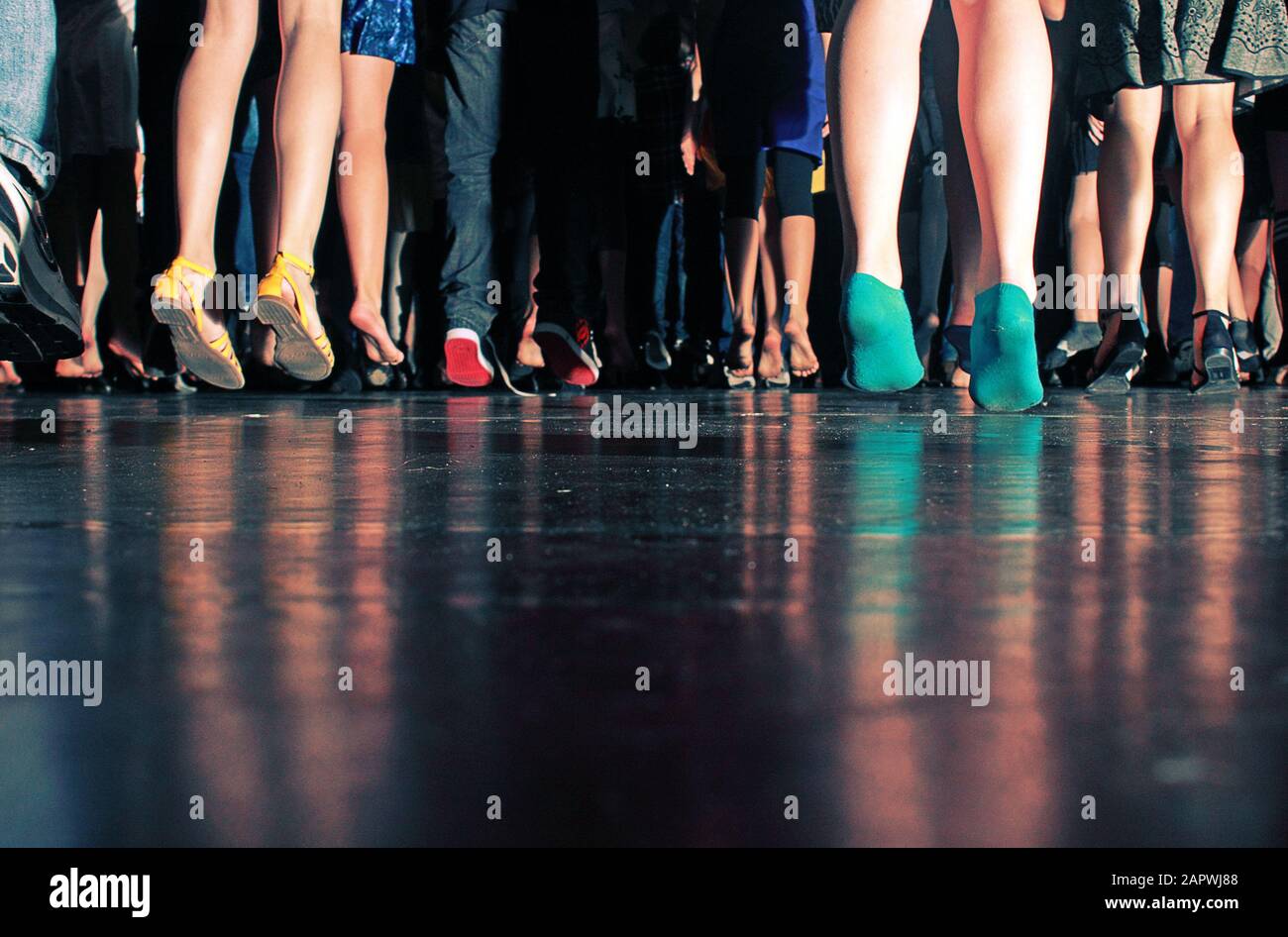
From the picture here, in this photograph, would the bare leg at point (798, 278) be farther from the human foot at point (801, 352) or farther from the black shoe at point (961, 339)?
the black shoe at point (961, 339)

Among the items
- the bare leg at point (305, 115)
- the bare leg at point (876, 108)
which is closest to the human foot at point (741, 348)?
the bare leg at point (305, 115)

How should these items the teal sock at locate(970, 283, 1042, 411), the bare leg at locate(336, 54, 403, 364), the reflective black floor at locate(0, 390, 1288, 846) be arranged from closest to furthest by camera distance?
the reflective black floor at locate(0, 390, 1288, 846)
the teal sock at locate(970, 283, 1042, 411)
the bare leg at locate(336, 54, 403, 364)

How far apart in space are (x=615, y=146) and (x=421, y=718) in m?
3.87

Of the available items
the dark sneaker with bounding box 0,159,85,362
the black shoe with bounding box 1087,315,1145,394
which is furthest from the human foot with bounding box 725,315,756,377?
the dark sneaker with bounding box 0,159,85,362

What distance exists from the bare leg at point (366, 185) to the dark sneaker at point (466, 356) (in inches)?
11.0

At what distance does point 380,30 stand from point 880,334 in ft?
4.86

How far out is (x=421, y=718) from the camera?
1.41ft

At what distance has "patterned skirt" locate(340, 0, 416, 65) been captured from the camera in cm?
290

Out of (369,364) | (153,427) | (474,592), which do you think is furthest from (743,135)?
(474,592)

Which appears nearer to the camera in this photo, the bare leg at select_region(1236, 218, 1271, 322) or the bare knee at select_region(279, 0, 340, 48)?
the bare knee at select_region(279, 0, 340, 48)

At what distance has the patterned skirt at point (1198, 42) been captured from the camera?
9.64 feet

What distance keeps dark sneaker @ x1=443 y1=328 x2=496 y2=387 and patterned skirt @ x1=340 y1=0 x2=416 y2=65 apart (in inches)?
25.8

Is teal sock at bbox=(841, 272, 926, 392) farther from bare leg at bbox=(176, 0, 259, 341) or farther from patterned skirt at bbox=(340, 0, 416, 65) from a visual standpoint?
patterned skirt at bbox=(340, 0, 416, 65)

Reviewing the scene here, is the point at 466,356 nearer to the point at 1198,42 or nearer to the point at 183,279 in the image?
the point at 183,279
